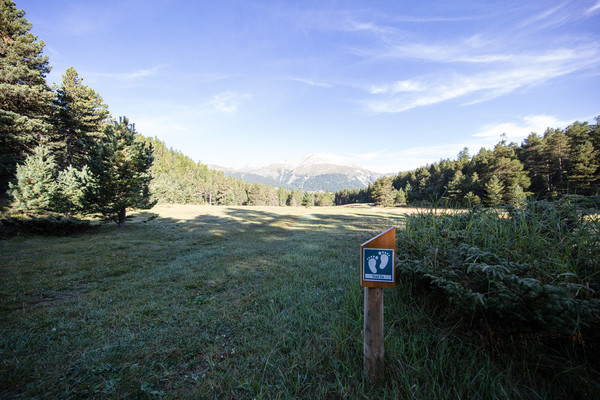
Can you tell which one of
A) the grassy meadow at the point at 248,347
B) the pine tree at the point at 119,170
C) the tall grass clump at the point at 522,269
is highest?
the pine tree at the point at 119,170

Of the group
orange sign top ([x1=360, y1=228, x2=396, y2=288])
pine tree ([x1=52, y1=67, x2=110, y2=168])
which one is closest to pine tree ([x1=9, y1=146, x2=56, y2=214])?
pine tree ([x1=52, y1=67, x2=110, y2=168])

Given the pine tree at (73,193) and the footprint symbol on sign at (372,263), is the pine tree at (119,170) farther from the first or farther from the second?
the footprint symbol on sign at (372,263)

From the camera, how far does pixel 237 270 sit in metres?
7.41

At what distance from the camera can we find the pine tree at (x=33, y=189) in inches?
586

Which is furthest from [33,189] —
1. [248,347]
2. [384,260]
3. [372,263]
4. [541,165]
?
[541,165]

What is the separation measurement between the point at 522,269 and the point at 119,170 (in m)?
21.1

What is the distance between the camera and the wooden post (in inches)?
96.0

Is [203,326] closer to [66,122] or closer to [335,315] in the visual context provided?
[335,315]

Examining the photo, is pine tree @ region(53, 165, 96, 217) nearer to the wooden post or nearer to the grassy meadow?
the grassy meadow

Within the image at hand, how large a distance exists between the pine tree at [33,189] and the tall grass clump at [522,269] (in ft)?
77.5

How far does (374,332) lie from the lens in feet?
8.04

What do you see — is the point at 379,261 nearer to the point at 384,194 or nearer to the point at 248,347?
the point at 248,347

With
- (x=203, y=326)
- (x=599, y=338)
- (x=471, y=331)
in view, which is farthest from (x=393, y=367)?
(x=203, y=326)

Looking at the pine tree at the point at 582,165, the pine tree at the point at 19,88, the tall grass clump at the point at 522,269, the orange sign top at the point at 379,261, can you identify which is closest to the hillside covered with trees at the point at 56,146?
the pine tree at the point at 19,88
